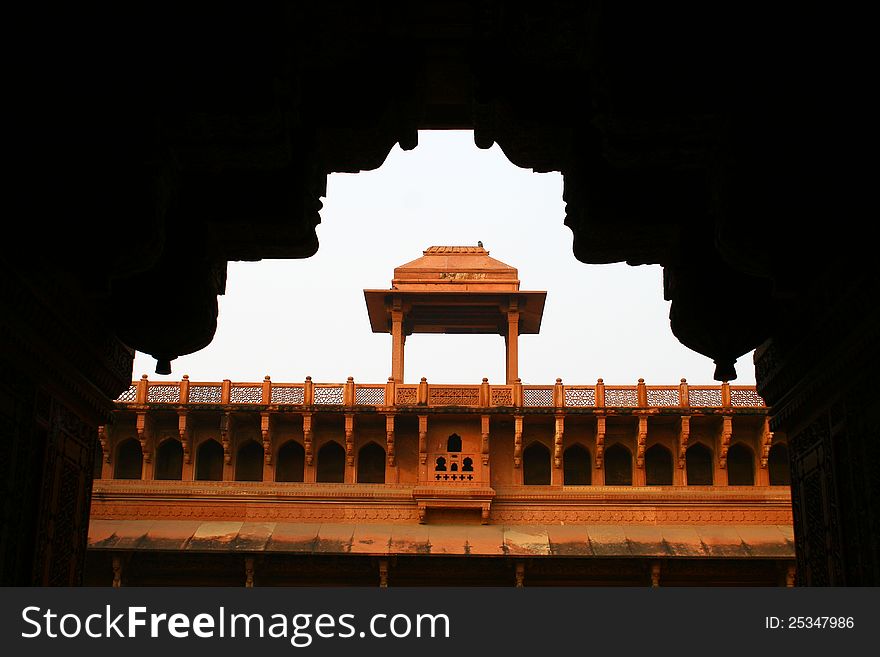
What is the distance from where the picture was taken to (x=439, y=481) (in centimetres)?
2178

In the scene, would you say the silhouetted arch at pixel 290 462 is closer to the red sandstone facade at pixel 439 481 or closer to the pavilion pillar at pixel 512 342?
the red sandstone facade at pixel 439 481

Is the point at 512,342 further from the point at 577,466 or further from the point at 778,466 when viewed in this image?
the point at 778,466

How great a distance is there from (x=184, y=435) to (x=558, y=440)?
738cm

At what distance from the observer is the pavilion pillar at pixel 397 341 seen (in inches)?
909

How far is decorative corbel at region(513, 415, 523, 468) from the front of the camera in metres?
21.8

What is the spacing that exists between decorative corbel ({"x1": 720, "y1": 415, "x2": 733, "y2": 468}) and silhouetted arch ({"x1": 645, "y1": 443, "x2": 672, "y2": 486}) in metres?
1.10

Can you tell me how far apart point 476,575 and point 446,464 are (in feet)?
8.25

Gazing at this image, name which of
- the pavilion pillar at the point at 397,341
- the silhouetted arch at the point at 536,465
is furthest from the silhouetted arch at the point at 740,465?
the pavilion pillar at the point at 397,341

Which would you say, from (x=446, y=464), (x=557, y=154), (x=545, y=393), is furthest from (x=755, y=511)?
(x=557, y=154)

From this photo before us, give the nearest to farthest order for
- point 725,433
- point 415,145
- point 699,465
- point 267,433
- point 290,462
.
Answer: point 415,145
point 725,433
point 267,433
point 699,465
point 290,462

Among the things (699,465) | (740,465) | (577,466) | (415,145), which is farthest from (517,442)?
(415,145)

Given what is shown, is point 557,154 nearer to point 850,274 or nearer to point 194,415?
point 850,274

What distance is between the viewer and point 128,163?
4824 millimetres

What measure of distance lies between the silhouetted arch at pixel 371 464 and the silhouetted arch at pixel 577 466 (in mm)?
3681
